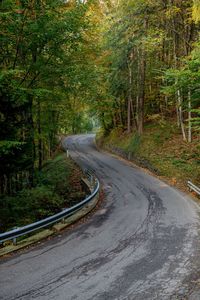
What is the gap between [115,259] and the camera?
8.34 meters

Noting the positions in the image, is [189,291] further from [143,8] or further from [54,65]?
[143,8]

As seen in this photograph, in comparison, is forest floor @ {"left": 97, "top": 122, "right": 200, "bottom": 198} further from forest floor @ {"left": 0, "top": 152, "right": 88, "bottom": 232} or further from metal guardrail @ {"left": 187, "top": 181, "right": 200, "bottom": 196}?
forest floor @ {"left": 0, "top": 152, "right": 88, "bottom": 232}

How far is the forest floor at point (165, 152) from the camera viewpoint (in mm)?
20422

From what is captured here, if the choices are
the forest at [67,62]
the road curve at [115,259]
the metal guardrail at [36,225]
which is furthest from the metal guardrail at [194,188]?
the metal guardrail at [36,225]

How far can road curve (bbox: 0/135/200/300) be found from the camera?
662cm

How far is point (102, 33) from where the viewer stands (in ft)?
86.2

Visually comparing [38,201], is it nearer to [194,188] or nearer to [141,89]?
[194,188]

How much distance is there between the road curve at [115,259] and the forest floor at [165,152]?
6.38 metres

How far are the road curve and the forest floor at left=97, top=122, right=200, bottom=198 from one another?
6.38m

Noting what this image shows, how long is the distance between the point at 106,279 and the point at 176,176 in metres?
14.3

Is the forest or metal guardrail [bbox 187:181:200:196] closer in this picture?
the forest

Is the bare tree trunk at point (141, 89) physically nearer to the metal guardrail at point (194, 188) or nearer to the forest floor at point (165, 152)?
the forest floor at point (165, 152)

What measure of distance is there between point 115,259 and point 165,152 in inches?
678

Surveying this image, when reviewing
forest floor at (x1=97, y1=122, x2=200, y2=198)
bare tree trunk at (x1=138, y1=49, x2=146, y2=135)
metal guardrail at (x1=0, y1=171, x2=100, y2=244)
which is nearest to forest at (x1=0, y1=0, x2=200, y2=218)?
bare tree trunk at (x1=138, y1=49, x2=146, y2=135)
